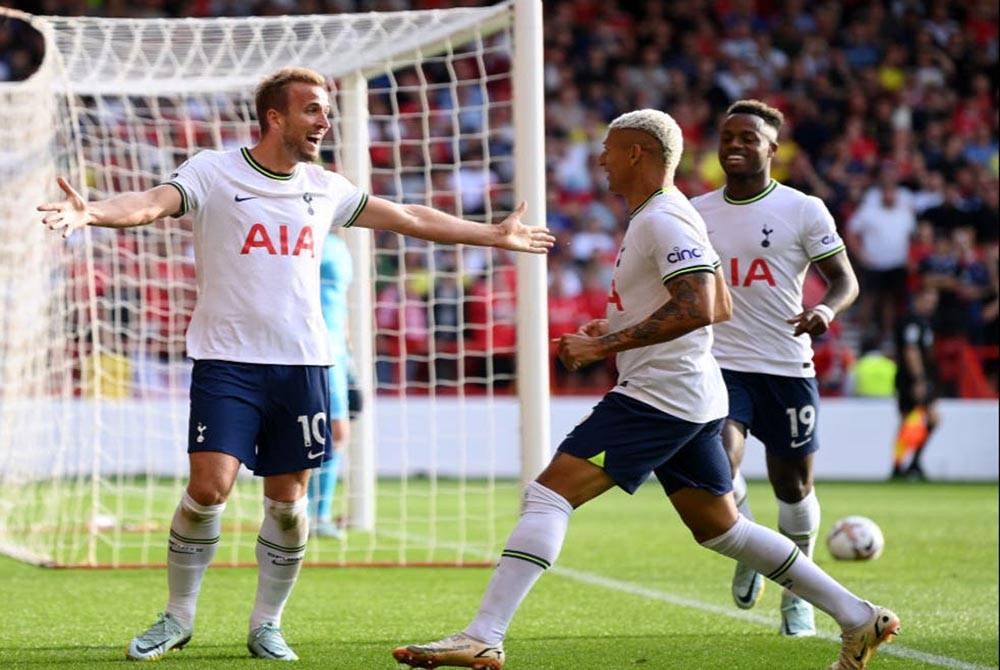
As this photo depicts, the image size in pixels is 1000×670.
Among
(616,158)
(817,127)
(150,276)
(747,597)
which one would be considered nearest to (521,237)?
(616,158)

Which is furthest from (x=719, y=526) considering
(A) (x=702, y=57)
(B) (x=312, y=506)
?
(A) (x=702, y=57)

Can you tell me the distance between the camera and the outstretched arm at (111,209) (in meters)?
5.36

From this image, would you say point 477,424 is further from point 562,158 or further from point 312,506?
point 312,506

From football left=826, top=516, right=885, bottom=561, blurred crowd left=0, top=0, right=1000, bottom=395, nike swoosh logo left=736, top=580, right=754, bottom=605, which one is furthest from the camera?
blurred crowd left=0, top=0, right=1000, bottom=395

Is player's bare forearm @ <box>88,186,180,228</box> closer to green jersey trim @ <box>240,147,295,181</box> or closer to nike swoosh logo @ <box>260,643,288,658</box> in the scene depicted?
green jersey trim @ <box>240,147,295,181</box>

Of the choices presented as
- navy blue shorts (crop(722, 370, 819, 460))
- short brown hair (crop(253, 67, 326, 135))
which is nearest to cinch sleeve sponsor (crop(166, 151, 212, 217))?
short brown hair (crop(253, 67, 326, 135))

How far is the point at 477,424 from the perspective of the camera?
1880cm

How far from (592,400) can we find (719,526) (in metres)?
13.3

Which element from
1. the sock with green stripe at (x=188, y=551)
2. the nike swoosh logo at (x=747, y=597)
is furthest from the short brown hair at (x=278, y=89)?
the nike swoosh logo at (x=747, y=597)

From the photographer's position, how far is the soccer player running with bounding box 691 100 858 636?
721 cm

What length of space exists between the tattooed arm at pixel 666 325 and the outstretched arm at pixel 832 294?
1.14 m

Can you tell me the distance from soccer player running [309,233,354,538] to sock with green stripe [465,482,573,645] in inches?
170

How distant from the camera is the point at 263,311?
20.2 feet

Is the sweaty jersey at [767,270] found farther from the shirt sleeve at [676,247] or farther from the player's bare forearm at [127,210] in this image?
the player's bare forearm at [127,210]
